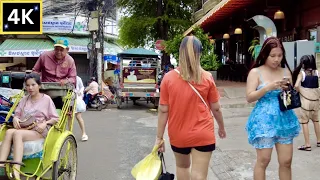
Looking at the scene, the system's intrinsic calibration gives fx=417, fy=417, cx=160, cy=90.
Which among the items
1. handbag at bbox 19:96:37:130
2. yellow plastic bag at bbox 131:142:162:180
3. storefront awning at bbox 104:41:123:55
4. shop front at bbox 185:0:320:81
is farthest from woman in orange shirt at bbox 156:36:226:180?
storefront awning at bbox 104:41:123:55

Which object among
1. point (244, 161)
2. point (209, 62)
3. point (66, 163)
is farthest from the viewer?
point (209, 62)

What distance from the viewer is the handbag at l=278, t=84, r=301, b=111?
162 inches

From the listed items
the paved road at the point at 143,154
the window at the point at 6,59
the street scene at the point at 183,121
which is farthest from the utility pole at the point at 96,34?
the window at the point at 6,59

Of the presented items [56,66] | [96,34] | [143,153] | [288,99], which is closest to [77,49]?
[96,34]

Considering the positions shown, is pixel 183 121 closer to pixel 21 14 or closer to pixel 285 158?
pixel 285 158

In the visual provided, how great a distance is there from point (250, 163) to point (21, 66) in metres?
24.8

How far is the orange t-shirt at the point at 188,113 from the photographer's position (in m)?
3.89

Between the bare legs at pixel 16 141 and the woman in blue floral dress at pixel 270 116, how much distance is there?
8.19 ft

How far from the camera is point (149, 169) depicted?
3.92 m

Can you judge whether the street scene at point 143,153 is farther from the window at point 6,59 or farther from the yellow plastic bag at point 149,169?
the window at point 6,59

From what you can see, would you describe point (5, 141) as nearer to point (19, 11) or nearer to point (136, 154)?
point (136, 154)

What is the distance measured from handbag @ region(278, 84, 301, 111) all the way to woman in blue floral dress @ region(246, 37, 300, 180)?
6cm

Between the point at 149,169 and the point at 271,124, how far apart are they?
1.32 m

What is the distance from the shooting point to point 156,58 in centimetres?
1848
